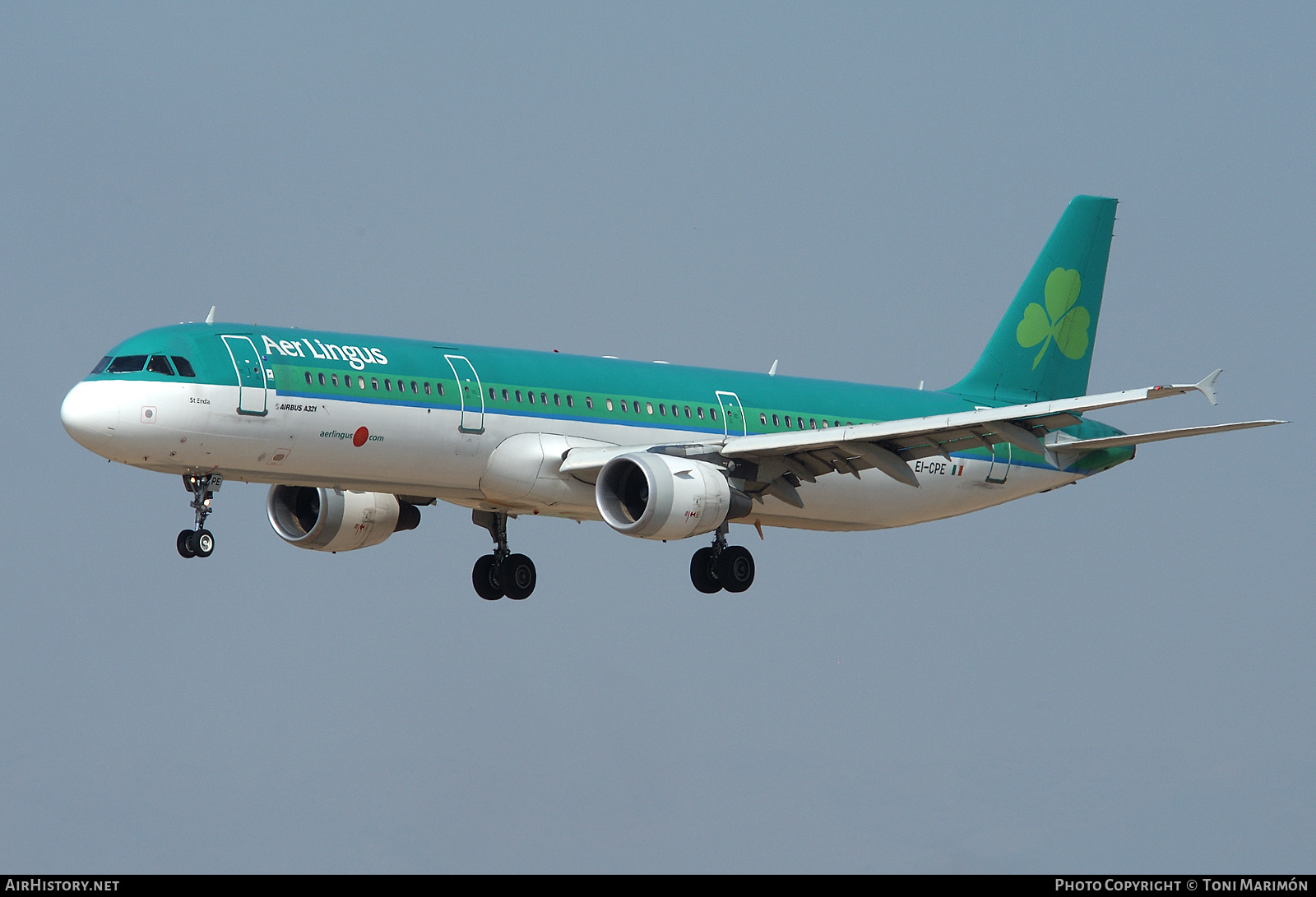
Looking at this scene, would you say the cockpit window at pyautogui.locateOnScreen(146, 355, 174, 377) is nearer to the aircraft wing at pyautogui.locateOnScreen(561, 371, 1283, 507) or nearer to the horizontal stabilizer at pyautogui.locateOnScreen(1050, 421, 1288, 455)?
the aircraft wing at pyautogui.locateOnScreen(561, 371, 1283, 507)

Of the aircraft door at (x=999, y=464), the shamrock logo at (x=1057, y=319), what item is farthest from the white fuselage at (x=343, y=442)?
the shamrock logo at (x=1057, y=319)

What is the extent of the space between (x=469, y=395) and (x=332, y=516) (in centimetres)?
605

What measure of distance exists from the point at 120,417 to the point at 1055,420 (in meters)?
18.4

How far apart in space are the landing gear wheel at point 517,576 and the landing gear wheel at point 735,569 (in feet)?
17.2

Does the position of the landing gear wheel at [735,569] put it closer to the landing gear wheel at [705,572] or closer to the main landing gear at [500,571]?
the landing gear wheel at [705,572]

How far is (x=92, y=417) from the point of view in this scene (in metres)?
34.9

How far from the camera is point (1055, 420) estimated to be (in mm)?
38250

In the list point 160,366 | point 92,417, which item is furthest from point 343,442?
point 92,417

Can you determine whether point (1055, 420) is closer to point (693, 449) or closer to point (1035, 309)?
point (693, 449)

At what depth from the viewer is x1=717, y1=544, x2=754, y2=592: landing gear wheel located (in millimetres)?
42875

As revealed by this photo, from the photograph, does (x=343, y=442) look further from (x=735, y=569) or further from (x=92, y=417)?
(x=735, y=569)

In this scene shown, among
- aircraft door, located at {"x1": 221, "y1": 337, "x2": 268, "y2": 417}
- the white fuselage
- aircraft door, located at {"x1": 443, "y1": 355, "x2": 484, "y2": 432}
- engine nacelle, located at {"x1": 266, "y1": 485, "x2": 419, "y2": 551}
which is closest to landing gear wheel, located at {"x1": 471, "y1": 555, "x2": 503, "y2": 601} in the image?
engine nacelle, located at {"x1": 266, "y1": 485, "x2": 419, "y2": 551}

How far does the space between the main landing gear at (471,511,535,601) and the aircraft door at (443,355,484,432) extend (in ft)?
22.5

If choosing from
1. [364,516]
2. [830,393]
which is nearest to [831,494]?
[830,393]
